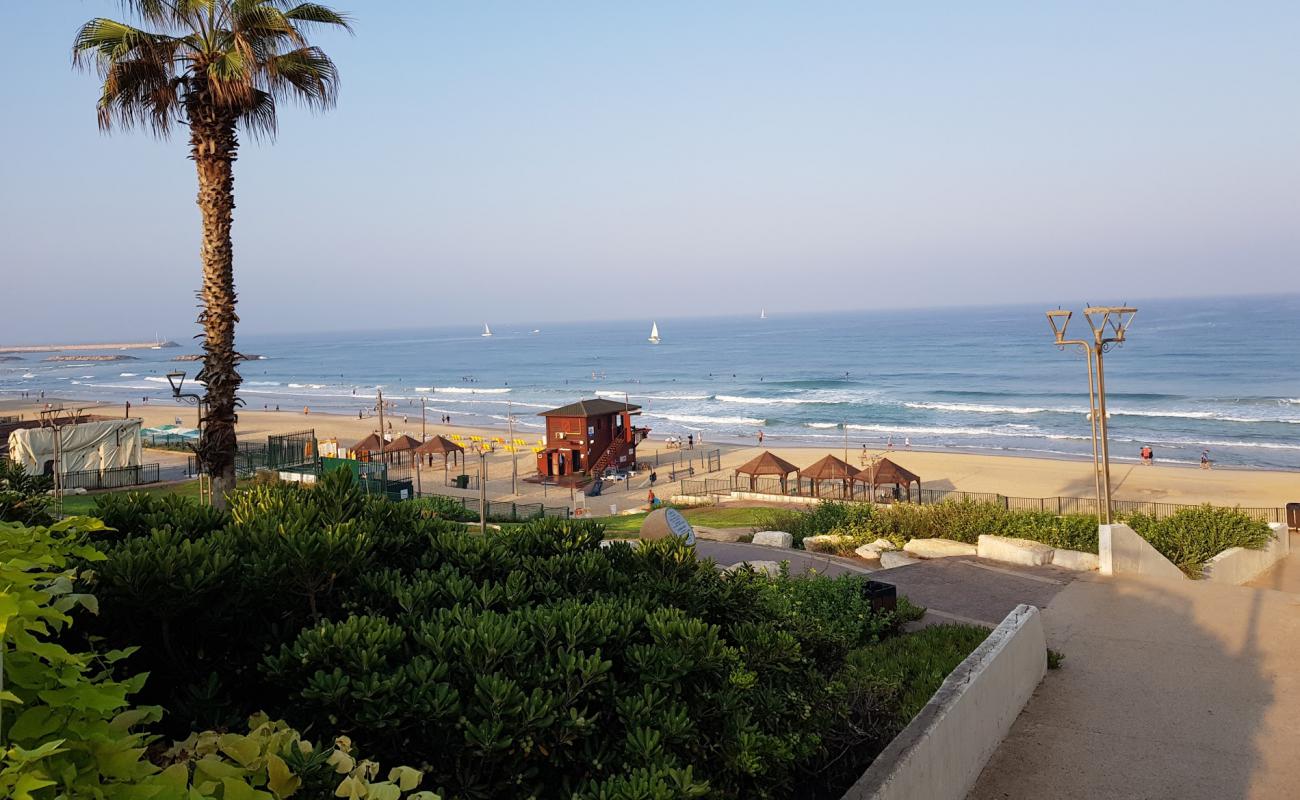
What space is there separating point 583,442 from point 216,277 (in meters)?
29.9

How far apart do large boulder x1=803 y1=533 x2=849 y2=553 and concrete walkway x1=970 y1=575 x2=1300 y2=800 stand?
566 cm

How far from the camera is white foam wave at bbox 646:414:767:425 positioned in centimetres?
6552

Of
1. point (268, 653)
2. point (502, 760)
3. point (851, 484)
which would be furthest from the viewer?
point (851, 484)

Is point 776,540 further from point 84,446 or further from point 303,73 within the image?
point 84,446

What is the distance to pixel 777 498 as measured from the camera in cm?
3059

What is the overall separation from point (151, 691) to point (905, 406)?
225 ft

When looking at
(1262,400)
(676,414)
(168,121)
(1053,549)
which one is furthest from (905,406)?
(168,121)

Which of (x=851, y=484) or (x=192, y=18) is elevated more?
(x=192, y=18)

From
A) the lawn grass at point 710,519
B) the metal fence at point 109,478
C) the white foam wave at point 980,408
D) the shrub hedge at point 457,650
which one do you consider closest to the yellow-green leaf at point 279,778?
the shrub hedge at point 457,650

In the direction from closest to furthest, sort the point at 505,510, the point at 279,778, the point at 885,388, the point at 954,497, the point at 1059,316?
1. the point at 279,778
2. the point at 1059,316
3. the point at 954,497
4. the point at 505,510
5. the point at 885,388

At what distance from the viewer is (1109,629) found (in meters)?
10.9

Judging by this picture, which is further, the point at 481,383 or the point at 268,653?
the point at 481,383

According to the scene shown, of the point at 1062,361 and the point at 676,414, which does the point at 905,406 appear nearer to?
the point at 676,414

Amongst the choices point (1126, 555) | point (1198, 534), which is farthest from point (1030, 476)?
point (1126, 555)
